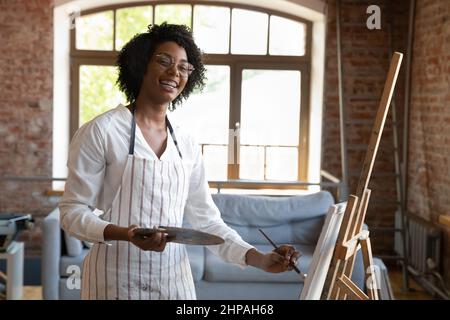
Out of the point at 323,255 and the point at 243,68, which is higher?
the point at 243,68

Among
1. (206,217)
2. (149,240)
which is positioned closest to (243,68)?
(206,217)

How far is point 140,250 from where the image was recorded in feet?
5.07

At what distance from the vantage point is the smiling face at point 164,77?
1530 mm

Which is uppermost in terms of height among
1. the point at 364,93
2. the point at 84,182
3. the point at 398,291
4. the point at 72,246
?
the point at 364,93

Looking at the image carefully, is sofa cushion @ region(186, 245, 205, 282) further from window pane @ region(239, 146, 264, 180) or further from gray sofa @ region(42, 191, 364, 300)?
window pane @ region(239, 146, 264, 180)

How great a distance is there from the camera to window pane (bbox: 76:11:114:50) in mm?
4754

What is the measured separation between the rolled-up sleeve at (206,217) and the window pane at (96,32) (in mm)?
3297

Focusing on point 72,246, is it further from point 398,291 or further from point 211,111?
point 398,291

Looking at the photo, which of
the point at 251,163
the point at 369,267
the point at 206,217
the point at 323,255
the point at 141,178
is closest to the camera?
the point at 141,178

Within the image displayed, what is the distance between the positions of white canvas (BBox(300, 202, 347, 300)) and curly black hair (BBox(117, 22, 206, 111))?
0.59 m

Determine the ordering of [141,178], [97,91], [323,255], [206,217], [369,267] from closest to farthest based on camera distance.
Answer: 1. [141,178]
2. [206,217]
3. [323,255]
4. [369,267]
5. [97,91]

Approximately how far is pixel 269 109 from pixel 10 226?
71.8 inches

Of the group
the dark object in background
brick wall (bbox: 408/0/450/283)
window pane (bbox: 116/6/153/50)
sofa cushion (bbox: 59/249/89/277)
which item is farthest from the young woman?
window pane (bbox: 116/6/153/50)

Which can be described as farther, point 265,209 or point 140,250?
point 265,209
